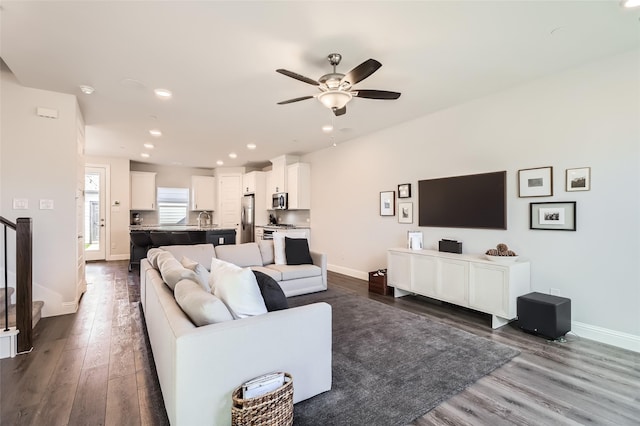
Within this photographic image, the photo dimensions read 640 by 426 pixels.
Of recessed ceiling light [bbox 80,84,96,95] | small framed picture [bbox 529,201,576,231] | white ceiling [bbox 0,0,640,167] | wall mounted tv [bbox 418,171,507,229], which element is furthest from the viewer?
wall mounted tv [bbox 418,171,507,229]

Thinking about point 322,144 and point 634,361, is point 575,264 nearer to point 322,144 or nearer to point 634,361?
point 634,361

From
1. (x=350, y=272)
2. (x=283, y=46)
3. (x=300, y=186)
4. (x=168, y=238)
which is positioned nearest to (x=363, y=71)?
(x=283, y=46)

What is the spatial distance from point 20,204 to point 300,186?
4.69 meters

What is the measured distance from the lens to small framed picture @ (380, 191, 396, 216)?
5059mm

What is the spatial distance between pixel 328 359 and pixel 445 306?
2.64m

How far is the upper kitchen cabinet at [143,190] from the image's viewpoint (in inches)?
327

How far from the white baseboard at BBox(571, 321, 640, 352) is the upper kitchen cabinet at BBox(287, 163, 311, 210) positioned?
520 centimetres

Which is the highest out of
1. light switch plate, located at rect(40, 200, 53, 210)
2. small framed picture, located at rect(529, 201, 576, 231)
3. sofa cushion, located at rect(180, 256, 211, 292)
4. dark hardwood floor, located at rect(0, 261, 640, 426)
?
light switch plate, located at rect(40, 200, 53, 210)

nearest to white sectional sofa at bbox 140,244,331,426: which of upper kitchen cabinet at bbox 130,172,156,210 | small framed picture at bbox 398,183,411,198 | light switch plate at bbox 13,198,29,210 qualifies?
light switch plate at bbox 13,198,29,210

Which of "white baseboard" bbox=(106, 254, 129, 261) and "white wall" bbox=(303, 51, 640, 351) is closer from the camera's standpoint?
"white wall" bbox=(303, 51, 640, 351)

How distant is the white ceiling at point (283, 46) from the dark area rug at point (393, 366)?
2737 millimetres

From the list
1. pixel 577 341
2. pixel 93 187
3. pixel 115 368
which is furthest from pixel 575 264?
pixel 93 187

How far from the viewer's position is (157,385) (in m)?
2.14

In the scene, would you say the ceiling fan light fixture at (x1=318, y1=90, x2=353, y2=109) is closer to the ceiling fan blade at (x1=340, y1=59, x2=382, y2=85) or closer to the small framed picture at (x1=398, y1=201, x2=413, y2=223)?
the ceiling fan blade at (x1=340, y1=59, x2=382, y2=85)
